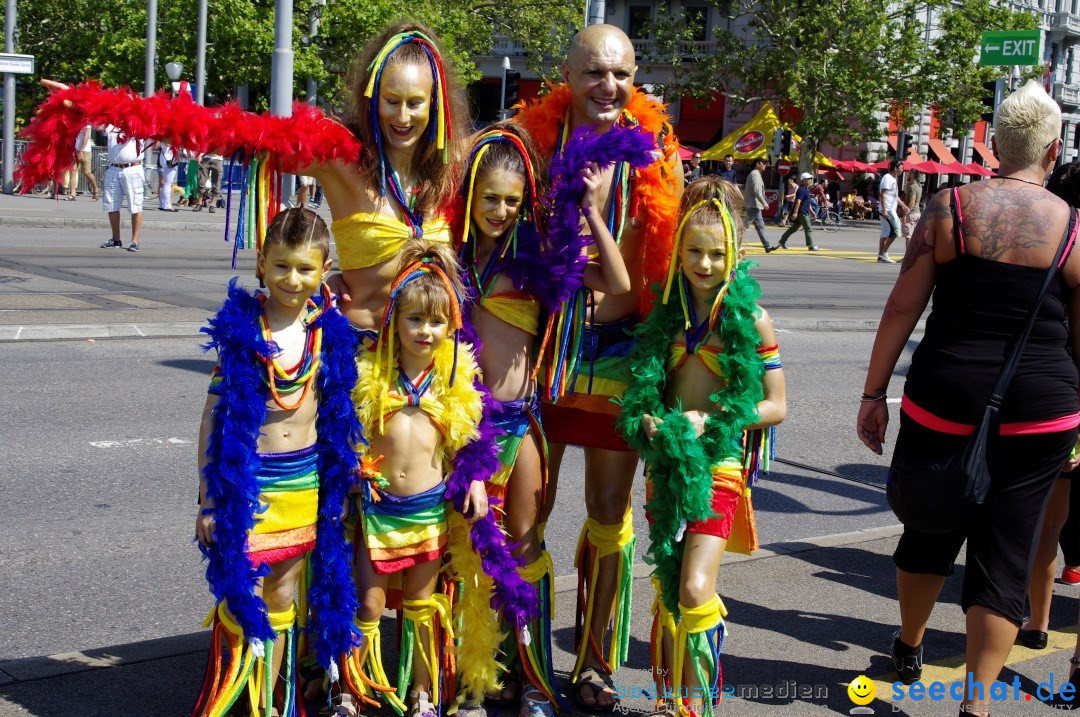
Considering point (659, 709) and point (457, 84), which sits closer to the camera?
point (659, 709)

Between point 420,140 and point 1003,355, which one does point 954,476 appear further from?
point 420,140

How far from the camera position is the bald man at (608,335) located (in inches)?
145

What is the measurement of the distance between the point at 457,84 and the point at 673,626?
1797 mm

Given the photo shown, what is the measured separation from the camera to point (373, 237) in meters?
3.46

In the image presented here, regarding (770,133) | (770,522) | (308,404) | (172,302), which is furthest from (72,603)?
(770,133)

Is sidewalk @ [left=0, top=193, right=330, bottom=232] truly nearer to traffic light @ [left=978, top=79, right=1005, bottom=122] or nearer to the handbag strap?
traffic light @ [left=978, top=79, right=1005, bottom=122]

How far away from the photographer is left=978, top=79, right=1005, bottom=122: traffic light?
16.2 meters

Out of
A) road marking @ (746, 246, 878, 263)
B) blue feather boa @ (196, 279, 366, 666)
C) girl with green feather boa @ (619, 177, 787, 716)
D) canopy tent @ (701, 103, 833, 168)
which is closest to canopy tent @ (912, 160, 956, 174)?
canopy tent @ (701, 103, 833, 168)

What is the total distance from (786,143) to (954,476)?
4067cm

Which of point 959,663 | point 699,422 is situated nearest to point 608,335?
point 699,422

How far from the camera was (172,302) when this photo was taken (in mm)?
10562

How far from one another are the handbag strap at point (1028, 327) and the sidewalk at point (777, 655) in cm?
108

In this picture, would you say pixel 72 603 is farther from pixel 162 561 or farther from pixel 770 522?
pixel 770 522

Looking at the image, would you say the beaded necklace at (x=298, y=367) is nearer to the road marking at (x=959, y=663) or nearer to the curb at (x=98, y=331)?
the road marking at (x=959, y=663)
